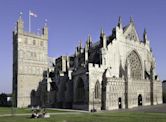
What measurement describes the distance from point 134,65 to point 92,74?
1839 cm

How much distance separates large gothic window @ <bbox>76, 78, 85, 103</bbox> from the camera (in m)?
64.9

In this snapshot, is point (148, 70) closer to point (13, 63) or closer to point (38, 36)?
point (38, 36)

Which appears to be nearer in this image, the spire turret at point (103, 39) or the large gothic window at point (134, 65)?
the spire turret at point (103, 39)

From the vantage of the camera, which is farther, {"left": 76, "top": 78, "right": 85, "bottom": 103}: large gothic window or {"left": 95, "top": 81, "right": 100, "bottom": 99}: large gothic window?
{"left": 76, "top": 78, "right": 85, "bottom": 103}: large gothic window

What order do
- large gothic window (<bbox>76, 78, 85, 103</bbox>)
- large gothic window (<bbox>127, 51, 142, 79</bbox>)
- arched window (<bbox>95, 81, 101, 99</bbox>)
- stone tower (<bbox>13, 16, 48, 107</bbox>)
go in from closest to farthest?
arched window (<bbox>95, 81, 101, 99</bbox>), large gothic window (<bbox>76, 78, 85, 103</bbox>), large gothic window (<bbox>127, 51, 142, 79</bbox>), stone tower (<bbox>13, 16, 48, 107</bbox>)

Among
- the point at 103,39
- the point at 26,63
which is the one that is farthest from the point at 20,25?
the point at 103,39

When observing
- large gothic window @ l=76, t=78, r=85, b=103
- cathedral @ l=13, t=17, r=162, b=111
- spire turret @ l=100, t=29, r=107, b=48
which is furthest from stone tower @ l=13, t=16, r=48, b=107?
spire turret @ l=100, t=29, r=107, b=48

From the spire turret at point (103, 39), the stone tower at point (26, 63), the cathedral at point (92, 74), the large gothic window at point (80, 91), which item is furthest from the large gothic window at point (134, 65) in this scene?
the stone tower at point (26, 63)

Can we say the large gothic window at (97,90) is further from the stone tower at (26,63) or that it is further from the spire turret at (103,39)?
the stone tower at (26,63)

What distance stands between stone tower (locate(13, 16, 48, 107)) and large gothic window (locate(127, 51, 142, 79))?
31322mm

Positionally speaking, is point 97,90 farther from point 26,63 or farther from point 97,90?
point 26,63

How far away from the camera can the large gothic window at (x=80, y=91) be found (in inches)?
2556

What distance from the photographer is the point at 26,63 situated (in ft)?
292

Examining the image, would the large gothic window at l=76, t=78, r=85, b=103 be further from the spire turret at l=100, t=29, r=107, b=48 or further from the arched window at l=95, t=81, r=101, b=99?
the spire turret at l=100, t=29, r=107, b=48
